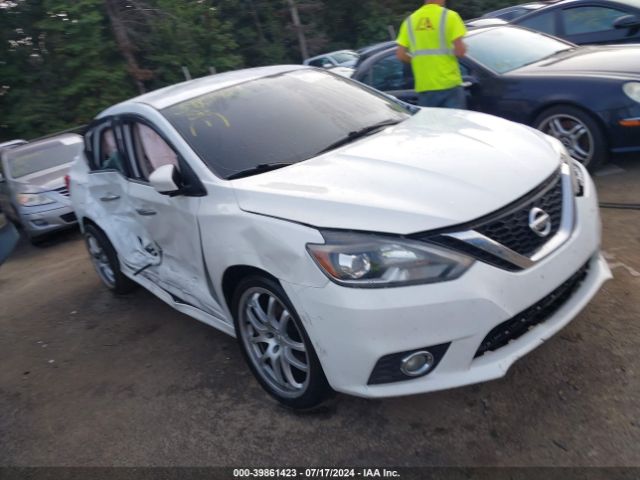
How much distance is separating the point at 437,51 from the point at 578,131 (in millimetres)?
1468

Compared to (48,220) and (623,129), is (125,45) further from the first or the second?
(623,129)

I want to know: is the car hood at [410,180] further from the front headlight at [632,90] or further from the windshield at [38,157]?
the windshield at [38,157]

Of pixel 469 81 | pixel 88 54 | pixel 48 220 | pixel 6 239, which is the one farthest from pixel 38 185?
pixel 88 54

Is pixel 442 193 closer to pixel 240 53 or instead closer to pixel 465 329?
pixel 465 329

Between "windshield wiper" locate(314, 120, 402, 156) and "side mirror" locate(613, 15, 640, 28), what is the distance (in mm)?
4191

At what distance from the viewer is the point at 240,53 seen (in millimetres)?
30578

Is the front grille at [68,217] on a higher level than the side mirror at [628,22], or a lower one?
lower

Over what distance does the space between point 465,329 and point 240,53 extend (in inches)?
1189

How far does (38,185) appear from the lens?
8781mm

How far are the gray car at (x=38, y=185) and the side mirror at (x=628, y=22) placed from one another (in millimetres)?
6957

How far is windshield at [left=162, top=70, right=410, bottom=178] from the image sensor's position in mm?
3379

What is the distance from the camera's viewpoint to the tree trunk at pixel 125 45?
69.5ft

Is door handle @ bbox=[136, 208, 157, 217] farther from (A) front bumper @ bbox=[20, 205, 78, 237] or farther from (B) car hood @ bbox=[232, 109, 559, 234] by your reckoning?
(A) front bumper @ bbox=[20, 205, 78, 237]

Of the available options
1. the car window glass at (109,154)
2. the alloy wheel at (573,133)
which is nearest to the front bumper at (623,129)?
the alloy wheel at (573,133)
